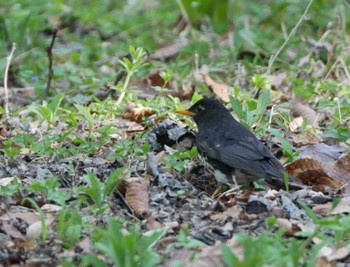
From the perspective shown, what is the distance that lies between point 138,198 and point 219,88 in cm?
289

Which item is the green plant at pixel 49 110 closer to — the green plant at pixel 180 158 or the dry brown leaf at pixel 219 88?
the green plant at pixel 180 158

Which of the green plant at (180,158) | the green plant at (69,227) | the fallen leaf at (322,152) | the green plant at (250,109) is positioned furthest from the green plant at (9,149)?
the fallen leaf at (322,152)

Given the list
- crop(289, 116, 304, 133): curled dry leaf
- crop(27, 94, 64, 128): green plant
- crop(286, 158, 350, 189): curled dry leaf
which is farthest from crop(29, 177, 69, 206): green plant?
crop(289, 116, 304, 133): curled dry leaf

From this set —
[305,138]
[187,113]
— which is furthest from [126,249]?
[305,138]

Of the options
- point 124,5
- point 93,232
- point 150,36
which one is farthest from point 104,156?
point 124,5

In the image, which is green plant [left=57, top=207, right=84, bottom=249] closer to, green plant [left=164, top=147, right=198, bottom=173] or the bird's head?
green plant [left=164, top=147, right=198, bottom=173]

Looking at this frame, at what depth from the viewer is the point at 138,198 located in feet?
17.7

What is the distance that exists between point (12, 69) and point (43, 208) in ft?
13.6

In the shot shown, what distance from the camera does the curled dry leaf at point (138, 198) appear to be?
17.3 ft

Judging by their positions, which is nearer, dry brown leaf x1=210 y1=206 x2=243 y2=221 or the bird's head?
dry brown leaf x1=210 y1=206 x2=243 y2=221

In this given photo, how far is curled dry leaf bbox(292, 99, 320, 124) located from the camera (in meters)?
7.45

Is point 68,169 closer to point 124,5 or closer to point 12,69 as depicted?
point 12,69

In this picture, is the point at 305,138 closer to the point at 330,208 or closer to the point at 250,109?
the point at 250,109

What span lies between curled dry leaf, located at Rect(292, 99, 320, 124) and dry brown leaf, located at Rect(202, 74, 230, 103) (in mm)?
585
